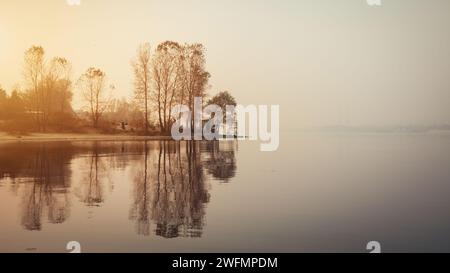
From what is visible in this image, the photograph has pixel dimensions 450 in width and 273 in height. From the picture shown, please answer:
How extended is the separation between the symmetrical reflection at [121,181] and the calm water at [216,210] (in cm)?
4

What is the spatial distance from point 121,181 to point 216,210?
635 cm

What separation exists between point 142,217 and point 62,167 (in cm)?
1203

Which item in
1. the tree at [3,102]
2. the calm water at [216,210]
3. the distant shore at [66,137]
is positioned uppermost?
the tree at [3,102]

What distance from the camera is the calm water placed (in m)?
9.30

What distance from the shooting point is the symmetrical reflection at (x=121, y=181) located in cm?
1083

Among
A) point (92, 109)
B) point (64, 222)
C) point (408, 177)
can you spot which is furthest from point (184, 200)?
point (92, 109)

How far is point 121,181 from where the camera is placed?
56.4 ft

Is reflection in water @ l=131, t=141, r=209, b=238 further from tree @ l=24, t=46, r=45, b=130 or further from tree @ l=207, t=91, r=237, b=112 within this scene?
tree @ l=207, t=91, r=237, b=112

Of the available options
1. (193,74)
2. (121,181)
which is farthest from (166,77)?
(121,181)

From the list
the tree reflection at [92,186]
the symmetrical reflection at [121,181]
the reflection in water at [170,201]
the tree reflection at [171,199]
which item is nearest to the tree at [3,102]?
the symmetrical reflection at [121,181]

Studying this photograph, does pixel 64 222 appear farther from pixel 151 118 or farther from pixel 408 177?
pixel 151 118

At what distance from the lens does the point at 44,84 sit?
57688 millimetres

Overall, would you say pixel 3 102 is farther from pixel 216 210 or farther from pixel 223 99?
pixel 216 210

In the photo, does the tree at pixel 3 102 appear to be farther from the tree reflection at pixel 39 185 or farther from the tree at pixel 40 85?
the tree reflection at pixel 39 185
